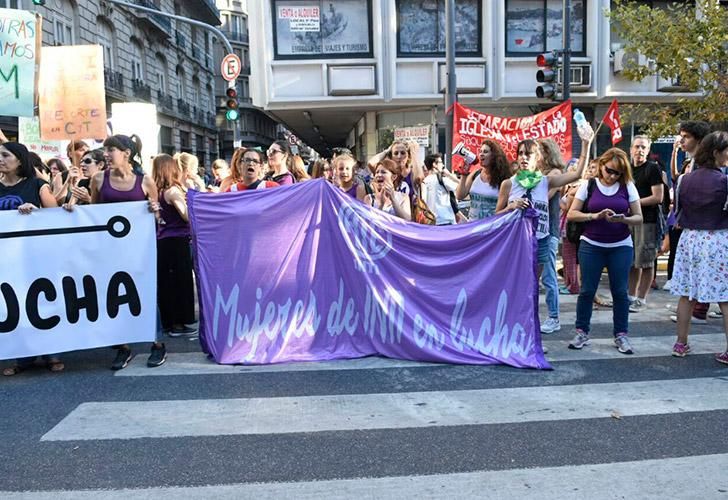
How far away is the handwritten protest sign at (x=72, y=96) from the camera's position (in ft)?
27.6

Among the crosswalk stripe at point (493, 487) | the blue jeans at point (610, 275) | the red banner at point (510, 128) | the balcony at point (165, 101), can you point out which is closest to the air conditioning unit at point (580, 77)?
the red banner at point (510, 128)

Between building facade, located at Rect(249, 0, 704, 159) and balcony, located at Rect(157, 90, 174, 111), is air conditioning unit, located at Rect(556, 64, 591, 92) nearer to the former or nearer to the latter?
building facade, located at Rect(249, 0, 704, 159)

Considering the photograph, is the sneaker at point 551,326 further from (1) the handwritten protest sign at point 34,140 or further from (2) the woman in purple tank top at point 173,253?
(1) the handwritten protest sign at point 34,140

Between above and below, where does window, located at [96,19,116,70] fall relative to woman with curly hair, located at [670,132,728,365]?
above

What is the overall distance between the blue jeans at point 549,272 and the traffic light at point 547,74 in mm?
6000

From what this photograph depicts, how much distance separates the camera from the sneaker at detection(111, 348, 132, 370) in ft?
17.3

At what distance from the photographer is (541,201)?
6082 mm

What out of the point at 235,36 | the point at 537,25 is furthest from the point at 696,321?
the point at 235,36

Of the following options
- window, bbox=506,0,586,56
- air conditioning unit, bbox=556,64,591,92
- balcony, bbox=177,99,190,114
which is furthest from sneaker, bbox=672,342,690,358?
balcony, bbox=177,99,190,114

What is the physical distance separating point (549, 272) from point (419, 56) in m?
13.9

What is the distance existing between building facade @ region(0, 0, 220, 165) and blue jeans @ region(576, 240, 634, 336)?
22.8 metres

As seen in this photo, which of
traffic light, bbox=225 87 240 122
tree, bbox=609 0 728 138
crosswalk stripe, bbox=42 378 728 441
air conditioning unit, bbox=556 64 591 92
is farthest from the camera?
air conditioning unit, bbox=556 64 591 92

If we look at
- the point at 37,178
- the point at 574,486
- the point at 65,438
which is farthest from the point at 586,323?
the point at 37,178

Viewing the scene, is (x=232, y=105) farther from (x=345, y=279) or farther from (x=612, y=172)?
(x=612, y=172)
